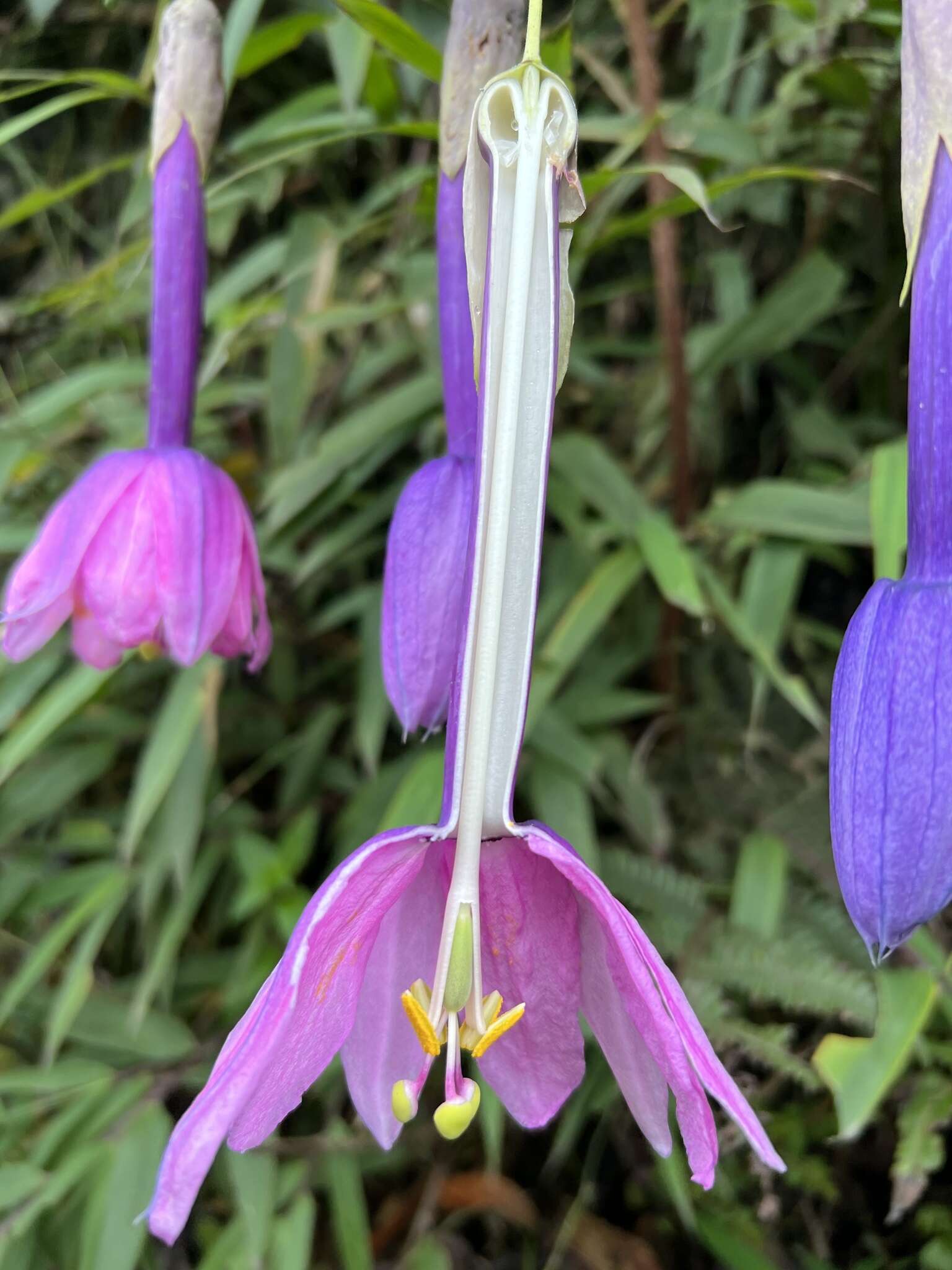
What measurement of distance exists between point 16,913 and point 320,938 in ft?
2.09

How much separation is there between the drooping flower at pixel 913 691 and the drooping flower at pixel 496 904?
0.24 feet

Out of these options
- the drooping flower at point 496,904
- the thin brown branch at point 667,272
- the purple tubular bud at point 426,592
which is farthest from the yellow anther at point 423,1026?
the thin brown branch at point 667,272

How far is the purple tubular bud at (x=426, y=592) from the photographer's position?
0.45 meters

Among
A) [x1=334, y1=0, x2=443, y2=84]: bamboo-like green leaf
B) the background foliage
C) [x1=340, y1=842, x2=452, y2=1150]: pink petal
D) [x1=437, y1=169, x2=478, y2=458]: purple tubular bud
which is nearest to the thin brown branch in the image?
the background foliage

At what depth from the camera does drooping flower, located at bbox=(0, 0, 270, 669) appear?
52 centimetres

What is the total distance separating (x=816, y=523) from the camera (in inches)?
29.2

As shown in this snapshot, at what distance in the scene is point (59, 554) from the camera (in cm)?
52

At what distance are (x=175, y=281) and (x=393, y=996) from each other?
0.35m

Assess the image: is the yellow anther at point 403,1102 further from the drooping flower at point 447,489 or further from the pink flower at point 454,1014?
the drooping flower at point 447,489

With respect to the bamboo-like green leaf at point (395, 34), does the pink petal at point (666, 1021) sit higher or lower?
lower

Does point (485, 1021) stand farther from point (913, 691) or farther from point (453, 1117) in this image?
point (913, 691)

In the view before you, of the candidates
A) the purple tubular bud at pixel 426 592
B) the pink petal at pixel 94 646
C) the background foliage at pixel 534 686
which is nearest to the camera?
the purple tubular bud at pixel 426 592

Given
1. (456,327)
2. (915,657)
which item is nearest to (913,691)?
(915,657)

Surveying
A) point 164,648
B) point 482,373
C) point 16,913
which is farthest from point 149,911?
point 482,373
